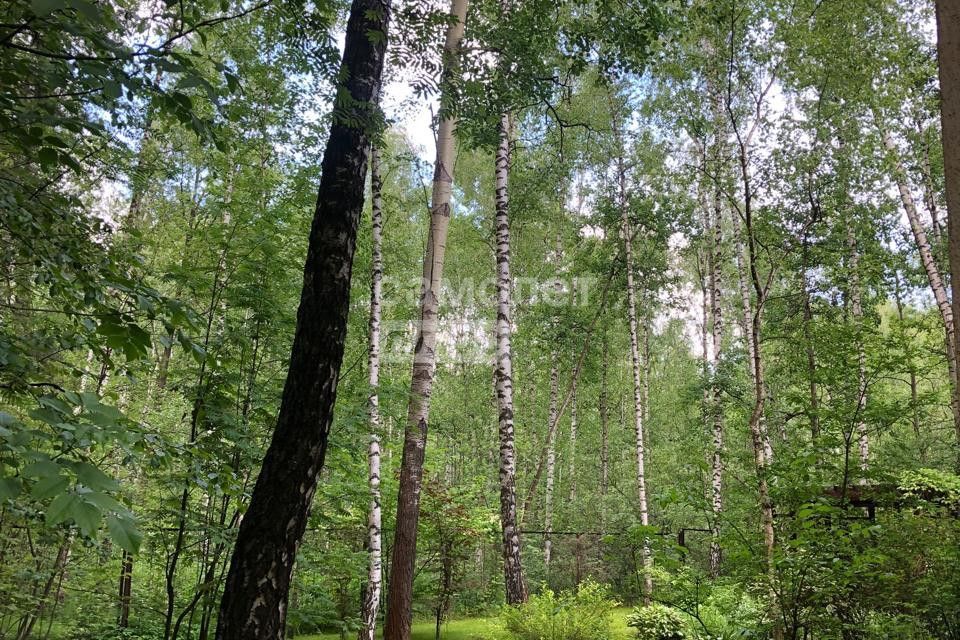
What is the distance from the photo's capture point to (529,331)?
49.2 ft

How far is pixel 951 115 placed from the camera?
2.66m

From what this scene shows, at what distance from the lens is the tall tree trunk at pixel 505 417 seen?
7.11 meters

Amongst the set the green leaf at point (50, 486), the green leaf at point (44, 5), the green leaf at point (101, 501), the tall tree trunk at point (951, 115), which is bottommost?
the green leaf at point (101, 501)

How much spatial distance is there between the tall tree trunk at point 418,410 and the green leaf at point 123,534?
480 centimetres

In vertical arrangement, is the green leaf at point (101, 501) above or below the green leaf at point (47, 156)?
below

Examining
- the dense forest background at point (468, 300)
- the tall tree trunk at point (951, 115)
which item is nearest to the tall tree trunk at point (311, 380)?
the dense forest background at point (468, 300)

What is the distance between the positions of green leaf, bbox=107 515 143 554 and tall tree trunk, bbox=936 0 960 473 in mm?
3315

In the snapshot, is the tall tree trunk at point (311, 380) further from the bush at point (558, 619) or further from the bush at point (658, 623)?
the bush at point (658, 623)

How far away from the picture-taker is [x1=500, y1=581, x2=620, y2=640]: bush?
5.88m

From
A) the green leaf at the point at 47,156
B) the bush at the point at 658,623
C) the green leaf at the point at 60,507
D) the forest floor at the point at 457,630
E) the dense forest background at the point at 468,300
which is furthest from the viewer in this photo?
the forest floor at the point at 457,630

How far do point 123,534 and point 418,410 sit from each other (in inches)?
204

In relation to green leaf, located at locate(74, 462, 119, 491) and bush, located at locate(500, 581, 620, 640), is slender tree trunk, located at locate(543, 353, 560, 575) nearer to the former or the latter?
bush, located at locate(500, 581, 620, 640)

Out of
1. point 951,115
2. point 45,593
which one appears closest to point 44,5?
point 951,115

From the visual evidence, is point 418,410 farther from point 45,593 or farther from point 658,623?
point 658,623
